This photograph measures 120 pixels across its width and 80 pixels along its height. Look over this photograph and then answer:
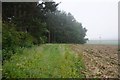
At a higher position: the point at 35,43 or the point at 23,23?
the point at 23,23

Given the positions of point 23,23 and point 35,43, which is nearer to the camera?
point 23,23

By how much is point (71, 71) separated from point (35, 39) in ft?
48.4

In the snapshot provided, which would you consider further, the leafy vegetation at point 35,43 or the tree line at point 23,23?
the tree line at point 23,23

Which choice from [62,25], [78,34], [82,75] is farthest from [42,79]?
[78,34]

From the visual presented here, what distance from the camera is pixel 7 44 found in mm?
14562

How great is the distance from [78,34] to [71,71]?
47.4 m

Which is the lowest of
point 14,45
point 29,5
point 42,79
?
point 42,79

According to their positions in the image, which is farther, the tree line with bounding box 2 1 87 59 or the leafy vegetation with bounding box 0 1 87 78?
the tree line with bounding box 2 1 87 59

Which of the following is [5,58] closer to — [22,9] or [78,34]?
[22,9]

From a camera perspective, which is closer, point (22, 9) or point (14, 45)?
point (14, 45)

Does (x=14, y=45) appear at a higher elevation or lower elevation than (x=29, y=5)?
lower

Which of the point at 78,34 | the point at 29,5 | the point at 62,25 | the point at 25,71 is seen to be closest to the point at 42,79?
the point at 25,71

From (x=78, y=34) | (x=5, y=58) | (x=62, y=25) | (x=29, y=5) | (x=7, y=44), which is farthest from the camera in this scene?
(x=78, y=34)

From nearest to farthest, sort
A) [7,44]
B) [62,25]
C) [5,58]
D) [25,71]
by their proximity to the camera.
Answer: [25,71], [5,58], [7,44], [62,25]
